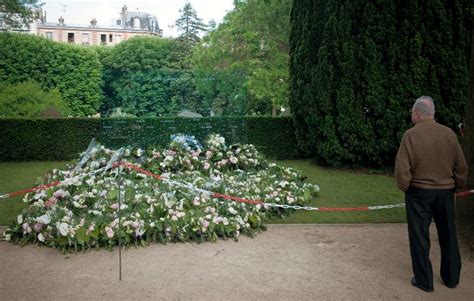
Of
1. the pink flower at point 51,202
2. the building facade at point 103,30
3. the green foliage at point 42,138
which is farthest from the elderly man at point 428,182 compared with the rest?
the building facade at point 103,30

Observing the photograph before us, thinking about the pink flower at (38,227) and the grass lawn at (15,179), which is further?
the grass lawn at (15,179)

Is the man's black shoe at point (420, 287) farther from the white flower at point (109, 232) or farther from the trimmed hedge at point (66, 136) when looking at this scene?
the trimmed hedge at point (66, 136)

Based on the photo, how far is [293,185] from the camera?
1047cm

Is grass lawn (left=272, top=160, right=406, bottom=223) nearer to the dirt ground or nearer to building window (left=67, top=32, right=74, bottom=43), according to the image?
the dirt ground

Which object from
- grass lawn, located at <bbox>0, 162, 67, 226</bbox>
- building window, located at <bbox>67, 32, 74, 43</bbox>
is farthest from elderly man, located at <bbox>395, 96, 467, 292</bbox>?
building window, located at <bbox>67, 32, 74, 43</bbox>

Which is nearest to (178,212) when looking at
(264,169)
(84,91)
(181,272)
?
(181,272)

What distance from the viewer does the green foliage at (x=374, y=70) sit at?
12.4m

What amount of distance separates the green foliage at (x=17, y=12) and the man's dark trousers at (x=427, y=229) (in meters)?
23.1

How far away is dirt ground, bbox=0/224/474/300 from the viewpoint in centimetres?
523

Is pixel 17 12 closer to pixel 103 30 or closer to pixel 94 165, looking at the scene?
pixel 94 165

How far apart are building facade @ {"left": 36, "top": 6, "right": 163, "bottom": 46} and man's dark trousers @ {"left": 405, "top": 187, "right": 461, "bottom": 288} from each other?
78962 mm

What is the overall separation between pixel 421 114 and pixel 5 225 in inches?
266

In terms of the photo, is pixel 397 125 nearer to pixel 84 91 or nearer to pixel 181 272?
pixel 181 272

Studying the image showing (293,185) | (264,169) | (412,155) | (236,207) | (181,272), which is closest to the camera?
(412,155)
